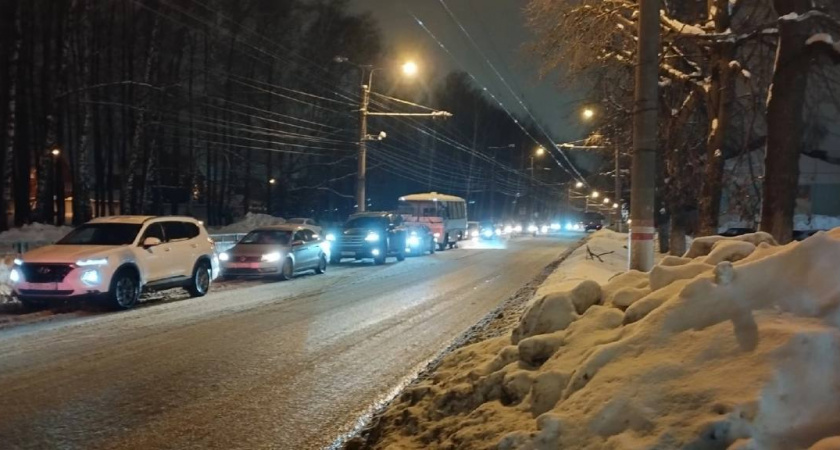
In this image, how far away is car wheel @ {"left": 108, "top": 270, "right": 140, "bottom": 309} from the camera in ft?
44.4

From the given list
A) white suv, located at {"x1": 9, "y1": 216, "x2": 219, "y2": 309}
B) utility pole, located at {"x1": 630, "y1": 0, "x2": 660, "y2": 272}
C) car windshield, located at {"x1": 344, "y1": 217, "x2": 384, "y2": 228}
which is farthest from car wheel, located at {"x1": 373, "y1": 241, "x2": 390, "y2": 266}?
utility pole, located at {"x1": 630, "y1": 0, "x2": 660, "y2": 272}

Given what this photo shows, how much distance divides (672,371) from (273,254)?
662 inches

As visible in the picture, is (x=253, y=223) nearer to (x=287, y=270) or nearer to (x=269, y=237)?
(x=269, y=237)

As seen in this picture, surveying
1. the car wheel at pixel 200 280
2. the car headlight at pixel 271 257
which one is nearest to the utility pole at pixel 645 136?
the car wheel at pixel 200 280

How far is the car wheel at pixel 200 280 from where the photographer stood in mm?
16156

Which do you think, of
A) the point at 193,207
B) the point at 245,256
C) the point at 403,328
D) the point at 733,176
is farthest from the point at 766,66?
the point at 193,207

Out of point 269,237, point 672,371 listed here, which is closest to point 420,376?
point 672,371

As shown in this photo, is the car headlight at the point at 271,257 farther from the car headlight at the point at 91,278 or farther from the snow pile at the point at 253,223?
the snow pile at the point at 253,223

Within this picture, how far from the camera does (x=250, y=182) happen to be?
164 ft

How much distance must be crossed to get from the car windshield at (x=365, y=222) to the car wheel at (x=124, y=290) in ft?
45.1

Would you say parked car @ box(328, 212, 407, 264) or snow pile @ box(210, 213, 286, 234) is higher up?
snow pile @ box(210, 213, 286, 234)

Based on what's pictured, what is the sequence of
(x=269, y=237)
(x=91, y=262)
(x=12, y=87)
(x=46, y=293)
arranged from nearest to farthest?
1. (x=46, y=293)
2. (x=91, y=262)
3. (x=269, y=237)
4. (x=12, y=87)

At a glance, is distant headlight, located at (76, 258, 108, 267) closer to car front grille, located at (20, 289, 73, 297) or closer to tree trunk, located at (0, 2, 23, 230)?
car front grille, located at (20, 289, 73, 297)

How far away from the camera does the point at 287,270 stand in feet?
66.9
